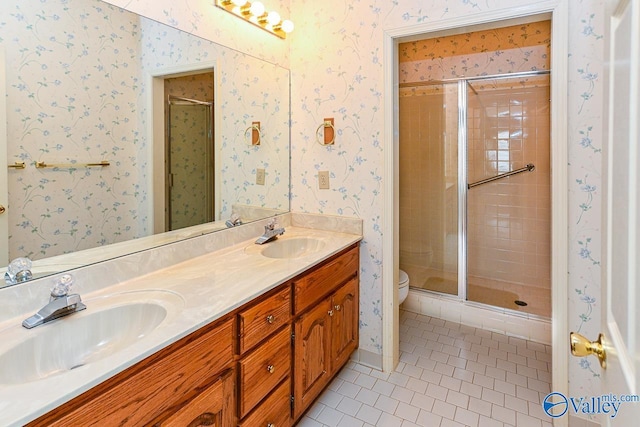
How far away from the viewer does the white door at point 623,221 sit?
0.55 meters

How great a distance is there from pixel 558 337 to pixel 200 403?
5.35ft

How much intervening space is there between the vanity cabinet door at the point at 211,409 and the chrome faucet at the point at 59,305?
0.44 meters

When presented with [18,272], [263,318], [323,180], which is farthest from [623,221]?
[323,180]

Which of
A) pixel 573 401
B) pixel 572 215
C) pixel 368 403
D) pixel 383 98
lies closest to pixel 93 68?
pixel 383 98

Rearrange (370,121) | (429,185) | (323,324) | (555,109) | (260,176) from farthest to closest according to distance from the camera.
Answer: (429,185)
(260,176)
(370,121)
(323,324)
(555,109)

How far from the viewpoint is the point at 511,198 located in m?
3.02

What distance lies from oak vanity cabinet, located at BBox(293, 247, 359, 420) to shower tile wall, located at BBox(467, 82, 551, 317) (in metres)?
1.46

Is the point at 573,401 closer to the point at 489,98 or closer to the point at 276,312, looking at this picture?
the point at 276,312

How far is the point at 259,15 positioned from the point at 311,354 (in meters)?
1.86

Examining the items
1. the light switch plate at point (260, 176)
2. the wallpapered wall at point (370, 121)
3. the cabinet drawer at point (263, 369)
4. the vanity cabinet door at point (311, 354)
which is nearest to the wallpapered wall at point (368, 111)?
the wallpapered wall at point (370, 121)

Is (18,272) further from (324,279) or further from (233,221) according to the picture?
(324,279)

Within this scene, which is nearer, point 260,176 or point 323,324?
point 323,324

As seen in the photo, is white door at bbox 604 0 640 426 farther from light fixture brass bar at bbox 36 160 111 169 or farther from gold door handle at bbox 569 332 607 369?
light fixture brass bar at bbox 36 160 111 169

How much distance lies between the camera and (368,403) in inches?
73.8
